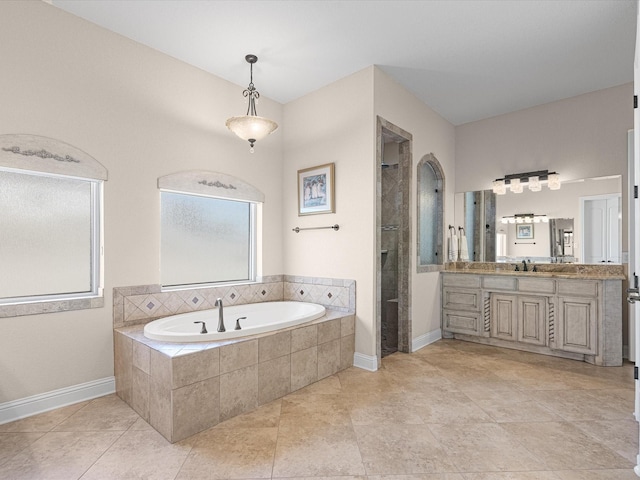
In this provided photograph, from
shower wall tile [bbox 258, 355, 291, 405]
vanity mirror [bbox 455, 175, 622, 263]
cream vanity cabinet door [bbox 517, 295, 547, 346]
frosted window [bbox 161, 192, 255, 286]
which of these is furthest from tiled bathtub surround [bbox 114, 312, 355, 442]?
vanity mirror [bbox 455, 175, 622, 263]

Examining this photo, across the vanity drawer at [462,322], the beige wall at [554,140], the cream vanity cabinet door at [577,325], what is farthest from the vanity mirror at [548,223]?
the vanity drawer at [462,322]

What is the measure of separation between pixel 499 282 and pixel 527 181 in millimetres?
1307

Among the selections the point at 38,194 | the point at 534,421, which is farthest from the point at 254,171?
the point at 534,421

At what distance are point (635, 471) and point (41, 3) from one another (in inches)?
182

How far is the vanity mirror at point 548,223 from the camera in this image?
3695mm

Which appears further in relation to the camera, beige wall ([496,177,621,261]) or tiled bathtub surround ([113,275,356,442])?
beige wall ([496,177,621,261])

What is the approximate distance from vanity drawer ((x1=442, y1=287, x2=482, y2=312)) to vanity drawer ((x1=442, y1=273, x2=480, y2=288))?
0.05m

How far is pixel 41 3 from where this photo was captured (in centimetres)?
243

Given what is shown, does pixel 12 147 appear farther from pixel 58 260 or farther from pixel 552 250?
pixel 552 250

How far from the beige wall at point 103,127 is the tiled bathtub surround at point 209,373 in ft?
1.28

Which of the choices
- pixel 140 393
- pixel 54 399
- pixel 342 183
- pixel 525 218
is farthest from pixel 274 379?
pixel 525 218

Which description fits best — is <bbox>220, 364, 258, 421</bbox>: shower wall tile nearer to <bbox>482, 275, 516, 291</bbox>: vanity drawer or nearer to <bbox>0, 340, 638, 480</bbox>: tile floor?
<bbox>0, 340, 638, 480</bbox>: tile floor

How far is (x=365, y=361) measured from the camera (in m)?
3.29

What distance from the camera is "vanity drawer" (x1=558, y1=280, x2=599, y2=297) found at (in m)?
3.39
